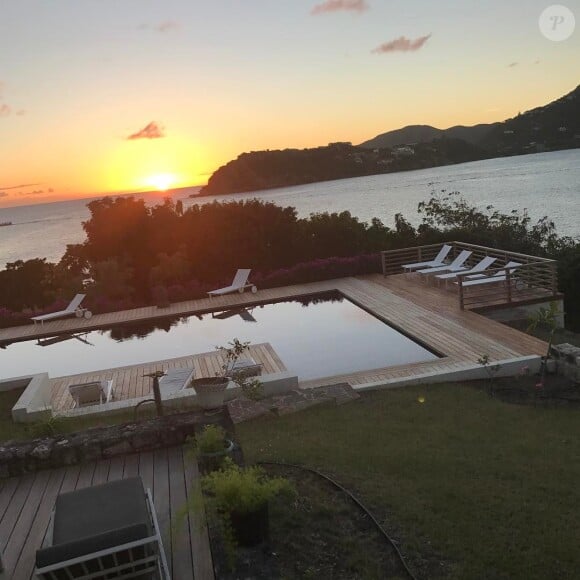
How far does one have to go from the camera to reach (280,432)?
565 centimetres

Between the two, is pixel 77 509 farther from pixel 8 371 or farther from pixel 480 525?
pixel 8 371

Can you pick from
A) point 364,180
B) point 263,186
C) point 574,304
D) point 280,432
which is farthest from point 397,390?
point 364,180

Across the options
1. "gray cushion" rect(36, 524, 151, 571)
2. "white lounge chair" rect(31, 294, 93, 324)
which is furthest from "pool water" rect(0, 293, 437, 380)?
"gray cushion" rect(36, 524, 151, 571)

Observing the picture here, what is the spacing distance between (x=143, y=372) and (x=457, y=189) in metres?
58.5

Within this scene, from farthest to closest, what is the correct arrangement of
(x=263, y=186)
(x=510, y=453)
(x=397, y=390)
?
1. (x=263, y=186)
2. (x=397, y=390)
3. (x=510, y=453)

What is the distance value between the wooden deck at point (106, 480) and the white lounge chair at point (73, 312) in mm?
10024

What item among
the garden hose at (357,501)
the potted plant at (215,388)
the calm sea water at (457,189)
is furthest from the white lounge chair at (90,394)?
the calm sea water at (457,189)

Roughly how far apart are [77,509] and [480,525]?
231cm

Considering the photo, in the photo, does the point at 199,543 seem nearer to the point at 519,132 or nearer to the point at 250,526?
the point at 250,526

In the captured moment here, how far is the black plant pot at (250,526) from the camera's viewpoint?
2.96 meters

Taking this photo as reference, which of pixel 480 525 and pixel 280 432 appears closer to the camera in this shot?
pixel 480 525

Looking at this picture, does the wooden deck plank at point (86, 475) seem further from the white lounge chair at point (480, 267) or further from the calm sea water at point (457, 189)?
the calm sea water at point (457, 189)

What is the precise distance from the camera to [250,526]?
3.01 m

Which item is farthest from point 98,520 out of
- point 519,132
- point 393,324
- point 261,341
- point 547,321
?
point 519,132
